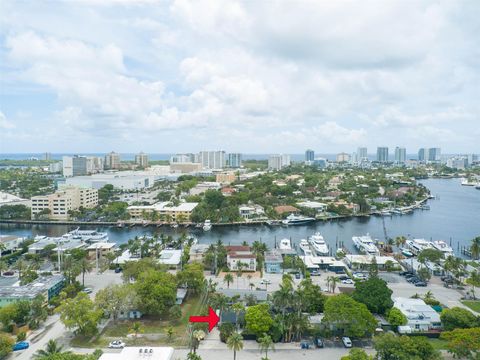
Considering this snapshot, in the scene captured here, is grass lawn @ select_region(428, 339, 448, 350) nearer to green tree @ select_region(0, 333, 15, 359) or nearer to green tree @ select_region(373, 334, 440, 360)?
green tree @ select_region(373, 334, 440, 360)

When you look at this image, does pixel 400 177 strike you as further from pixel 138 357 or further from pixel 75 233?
pixel 138 357

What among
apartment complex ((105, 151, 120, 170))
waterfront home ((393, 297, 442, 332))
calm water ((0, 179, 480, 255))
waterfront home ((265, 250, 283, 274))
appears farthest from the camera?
apartment complex ((105, 151, 120, 170))

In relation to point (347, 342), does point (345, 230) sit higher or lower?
lower

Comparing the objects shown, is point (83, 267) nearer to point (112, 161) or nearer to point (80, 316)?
point (80, 316)

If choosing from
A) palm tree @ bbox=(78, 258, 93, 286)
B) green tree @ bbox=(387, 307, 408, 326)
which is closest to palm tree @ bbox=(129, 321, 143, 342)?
palm tree @ bbox=(78, 258, 93, 286)

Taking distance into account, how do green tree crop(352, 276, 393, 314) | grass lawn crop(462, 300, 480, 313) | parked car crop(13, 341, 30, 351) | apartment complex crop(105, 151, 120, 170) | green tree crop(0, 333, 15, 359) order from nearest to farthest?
Answer: green tree crop(0, 333, 15, 359)
parked car crop(13, 341, 30, 351)
green tree crop(352, 276, 393, 314)
grass lawn crop(462, 300, 480, 313)
apartment complex crop(105, 151, 120, 170)

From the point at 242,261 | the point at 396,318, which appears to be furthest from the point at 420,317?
the point at 242,261

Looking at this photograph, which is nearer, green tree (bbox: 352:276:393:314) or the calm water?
green tree (bbox: 352:276:393:314)
